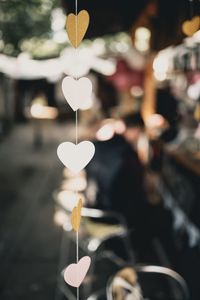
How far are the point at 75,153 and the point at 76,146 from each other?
3cm

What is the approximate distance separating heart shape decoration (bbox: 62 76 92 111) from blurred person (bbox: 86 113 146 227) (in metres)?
2.93

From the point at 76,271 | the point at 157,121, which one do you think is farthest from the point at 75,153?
the point at 157,121

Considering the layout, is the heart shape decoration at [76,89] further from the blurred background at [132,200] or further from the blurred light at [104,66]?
the blurred light at [104,66]

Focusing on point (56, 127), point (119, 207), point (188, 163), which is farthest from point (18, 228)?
point (56, 127)

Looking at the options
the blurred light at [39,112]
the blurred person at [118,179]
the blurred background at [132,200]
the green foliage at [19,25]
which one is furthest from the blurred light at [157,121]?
the blurred light at [39,112]

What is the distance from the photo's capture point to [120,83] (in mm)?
8898

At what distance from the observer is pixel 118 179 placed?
4.71 meters

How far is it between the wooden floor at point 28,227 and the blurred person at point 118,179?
1195mm

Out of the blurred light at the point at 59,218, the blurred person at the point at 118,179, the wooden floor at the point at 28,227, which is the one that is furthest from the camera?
the blurred light at the point at 59,218

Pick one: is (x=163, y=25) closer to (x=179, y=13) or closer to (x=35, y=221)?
(x=179, y=13)

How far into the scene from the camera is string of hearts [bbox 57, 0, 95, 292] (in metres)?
1.67

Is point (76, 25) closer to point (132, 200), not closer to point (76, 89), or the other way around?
point (76, 89)

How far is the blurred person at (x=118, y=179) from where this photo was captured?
4691 millimetres

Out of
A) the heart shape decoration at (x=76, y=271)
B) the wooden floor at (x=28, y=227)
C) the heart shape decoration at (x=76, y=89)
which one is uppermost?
the heart shape decoration at (x=76, y=89)
